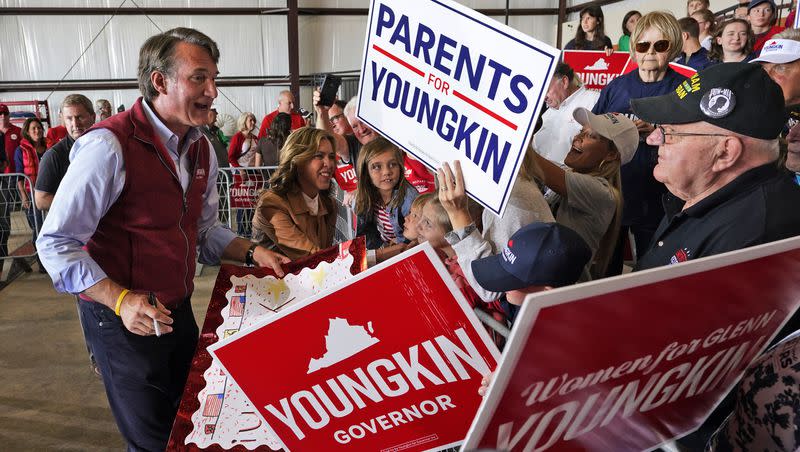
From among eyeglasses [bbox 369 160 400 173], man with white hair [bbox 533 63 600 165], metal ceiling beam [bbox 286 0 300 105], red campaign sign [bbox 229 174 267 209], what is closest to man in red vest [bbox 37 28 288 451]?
eyeglasses [bbox 369 160 400 173]

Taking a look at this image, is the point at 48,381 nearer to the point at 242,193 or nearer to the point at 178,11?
the point at 242,193

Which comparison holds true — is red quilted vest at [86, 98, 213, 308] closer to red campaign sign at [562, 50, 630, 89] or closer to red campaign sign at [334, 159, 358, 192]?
red campaign sign at [334, 159, 358, 192]

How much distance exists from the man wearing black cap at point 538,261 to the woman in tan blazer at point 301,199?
148 cm

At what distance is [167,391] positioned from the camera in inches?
86.6

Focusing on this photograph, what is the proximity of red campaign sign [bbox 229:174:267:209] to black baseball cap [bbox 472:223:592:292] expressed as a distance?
Answer: 17.7ft

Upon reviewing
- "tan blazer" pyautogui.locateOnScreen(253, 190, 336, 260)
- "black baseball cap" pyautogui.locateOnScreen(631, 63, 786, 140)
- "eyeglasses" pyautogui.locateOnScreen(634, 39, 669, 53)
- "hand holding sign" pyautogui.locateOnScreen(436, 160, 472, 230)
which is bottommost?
"tan blazer" pyautogui.locateOnScreen(253, 190, 336, 260)

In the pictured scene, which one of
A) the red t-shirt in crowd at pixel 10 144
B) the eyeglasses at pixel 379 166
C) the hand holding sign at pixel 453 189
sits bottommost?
the red t-shirt in crowd at pixel 10 144

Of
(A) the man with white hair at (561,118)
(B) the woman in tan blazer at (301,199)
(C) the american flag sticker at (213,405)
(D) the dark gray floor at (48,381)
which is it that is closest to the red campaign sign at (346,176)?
(B) the woman in tan blazer at (301,199)

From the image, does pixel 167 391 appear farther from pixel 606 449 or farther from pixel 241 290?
pixel 606 449

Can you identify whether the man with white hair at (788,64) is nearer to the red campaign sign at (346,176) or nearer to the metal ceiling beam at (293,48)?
the red campaign sign at (346,176)

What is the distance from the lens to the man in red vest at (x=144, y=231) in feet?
6.06

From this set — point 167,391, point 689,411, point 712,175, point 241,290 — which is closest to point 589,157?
point 712,175

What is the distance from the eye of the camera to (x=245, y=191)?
6.73m

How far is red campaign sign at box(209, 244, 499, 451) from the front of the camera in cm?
113
